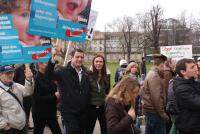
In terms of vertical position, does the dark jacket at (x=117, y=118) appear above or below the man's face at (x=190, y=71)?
below

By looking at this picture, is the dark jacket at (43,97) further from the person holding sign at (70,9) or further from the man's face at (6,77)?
the man's face at (6,77)

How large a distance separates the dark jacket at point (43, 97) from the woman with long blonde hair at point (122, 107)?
2.89 metres

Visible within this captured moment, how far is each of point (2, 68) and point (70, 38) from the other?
6.46 feet

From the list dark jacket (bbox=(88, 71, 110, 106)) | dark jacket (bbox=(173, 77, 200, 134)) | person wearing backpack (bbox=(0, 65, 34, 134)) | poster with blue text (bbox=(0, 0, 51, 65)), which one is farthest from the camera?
dark jacket (bbox=(88, 71, 110, 106))

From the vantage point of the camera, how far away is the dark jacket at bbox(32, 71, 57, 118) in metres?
7.42

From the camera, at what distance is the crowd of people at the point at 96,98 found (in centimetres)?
475

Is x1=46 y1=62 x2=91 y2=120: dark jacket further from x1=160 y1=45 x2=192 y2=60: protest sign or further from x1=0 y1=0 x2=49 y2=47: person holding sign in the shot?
x1=160 y1=45 x2=192 y2=60: protest sign

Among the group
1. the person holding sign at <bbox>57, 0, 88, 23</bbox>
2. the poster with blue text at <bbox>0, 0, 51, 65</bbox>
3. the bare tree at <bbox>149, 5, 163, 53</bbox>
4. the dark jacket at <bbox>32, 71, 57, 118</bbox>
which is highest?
the bare tree at <bbox>149, 5, 163, 53</bbox>

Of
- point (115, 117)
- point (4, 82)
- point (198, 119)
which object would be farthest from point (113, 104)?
point (4, 82)

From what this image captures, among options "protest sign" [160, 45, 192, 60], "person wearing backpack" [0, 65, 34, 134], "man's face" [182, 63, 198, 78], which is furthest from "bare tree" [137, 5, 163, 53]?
"person wearing backpack" [0, 65, 34, 134]

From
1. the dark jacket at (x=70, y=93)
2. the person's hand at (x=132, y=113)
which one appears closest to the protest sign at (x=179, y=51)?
the dark jacket at (x=70, y=93)

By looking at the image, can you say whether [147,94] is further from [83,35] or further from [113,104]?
[113,104]

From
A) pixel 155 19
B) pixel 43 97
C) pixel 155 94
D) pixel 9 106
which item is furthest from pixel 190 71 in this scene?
pixel 155 19

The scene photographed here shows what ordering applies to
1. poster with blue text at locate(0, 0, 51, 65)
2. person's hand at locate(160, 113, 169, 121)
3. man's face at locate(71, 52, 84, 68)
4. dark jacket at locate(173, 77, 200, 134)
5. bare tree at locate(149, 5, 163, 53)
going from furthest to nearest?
bare tree at locate(149, 5, 163, 53), person's hand at locate(160, 113, 169, 121), man's face at locate(71, 52, 84, 68), poster with blue text at locate(0, 0, 51, 65), dark jacket at locate(173, 77, 200, 134)
